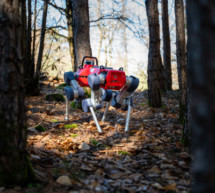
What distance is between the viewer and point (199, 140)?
1.13 metres

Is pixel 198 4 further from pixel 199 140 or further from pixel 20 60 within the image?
pixel 20 60

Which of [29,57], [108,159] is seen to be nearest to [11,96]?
[108,159]

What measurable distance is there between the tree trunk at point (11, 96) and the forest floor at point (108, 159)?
0.21 m

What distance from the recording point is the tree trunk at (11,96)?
2158 millimetres

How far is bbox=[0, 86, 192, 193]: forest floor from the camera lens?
2.57 meters

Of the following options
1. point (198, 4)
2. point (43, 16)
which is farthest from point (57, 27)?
point (198, 4)

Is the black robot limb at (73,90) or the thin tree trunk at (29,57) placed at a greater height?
the thin tree trunk at (29,57)

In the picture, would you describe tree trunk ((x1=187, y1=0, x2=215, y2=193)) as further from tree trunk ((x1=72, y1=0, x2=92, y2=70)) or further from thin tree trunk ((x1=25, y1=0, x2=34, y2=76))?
thin tree trunk ((x1=25, y1=0, x2=34, y2=76))

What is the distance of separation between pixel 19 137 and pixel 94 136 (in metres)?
2.75

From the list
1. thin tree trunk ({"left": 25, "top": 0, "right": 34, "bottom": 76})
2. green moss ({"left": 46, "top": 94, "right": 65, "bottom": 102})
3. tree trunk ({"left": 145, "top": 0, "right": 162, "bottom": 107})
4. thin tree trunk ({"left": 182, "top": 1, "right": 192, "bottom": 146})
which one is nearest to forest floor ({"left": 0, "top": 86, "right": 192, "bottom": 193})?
thin tree trunk ({"left": 182, "top": 1, "right": 192, "bottom": 146})

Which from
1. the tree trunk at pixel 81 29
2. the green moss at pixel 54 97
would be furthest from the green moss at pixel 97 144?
the green moss at pixel 54 97

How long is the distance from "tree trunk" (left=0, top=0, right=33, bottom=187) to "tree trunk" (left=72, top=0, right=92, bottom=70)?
18.4 feet

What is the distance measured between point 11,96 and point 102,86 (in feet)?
9.90

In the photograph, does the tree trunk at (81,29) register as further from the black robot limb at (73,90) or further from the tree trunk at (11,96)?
the tree trunk at (11,96)
